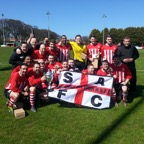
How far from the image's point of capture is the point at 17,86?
23.7 feet

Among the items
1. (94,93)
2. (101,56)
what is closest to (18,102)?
(94,93)

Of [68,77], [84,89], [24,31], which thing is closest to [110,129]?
[84,89]

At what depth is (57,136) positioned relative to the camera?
225 inches

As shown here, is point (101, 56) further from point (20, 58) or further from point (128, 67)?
point (20, 58)

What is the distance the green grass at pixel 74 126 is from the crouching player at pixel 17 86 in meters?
0.40

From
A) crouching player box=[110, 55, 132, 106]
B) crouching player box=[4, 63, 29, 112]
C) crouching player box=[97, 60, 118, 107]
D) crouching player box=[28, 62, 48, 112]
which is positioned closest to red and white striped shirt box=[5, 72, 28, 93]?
crouching player box=[4, 63, 29, 112]

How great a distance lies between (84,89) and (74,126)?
168cm

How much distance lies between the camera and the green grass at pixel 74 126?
18.2ft

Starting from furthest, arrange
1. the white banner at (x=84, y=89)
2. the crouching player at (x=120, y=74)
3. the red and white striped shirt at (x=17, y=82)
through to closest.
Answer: the crouching player at (x=120, y=74)
the white banner at (x=84, y=89)
the red and white striped shirt at (x=17, y=82)

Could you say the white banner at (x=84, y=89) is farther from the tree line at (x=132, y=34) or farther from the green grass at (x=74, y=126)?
the tree line at (x=132, y=34)

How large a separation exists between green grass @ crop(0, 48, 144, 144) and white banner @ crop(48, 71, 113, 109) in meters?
0.25

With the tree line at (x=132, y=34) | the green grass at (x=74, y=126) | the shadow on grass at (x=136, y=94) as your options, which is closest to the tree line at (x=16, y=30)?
the tree line at (x=132, y=34)

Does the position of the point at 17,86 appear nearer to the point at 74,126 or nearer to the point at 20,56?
the point at 20,56

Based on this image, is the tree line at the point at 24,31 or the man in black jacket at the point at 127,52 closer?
the man in black jacket at the point at 127,52
